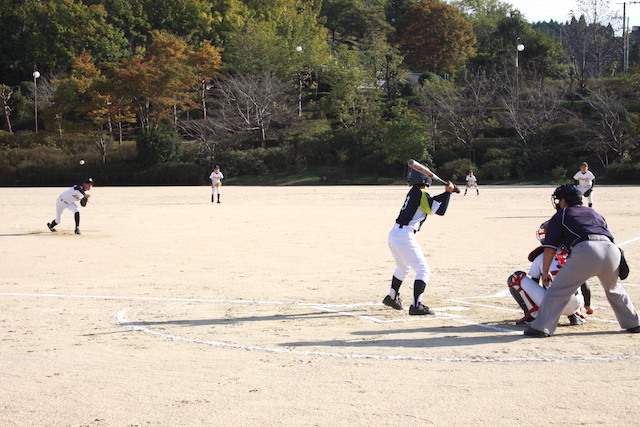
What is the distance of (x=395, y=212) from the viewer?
2814 centimetres

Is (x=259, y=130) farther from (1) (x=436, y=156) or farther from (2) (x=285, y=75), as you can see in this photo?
(1) (x=436, y=156)

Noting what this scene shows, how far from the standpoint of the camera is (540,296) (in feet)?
28.1

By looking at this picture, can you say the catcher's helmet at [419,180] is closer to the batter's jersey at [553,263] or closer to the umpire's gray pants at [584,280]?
the batter's jersey at [553,263]

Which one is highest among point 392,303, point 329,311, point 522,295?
point 522,295

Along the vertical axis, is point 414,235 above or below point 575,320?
above

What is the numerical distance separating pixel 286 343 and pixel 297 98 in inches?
2484

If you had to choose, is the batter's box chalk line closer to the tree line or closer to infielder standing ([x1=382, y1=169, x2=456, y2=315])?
infielder standing ([x1=382, y1=169, x2=456, y2=315])

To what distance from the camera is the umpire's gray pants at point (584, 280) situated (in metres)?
7.80

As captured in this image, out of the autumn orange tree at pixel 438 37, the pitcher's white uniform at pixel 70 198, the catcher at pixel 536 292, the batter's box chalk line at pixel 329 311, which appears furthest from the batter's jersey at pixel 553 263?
the autumn orange tree at pixel 438 37

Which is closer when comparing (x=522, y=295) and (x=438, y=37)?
(x=522, y=295)

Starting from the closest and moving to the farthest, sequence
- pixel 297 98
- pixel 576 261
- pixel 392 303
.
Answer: pixel 576 261 < pixel 392 303 < pixel 297 98

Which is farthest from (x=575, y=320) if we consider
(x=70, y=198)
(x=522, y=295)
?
(x=70, y=198)

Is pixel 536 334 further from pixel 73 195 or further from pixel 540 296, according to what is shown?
pixel 73 195

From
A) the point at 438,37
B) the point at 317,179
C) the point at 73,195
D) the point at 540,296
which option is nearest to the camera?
the point at 540,296
